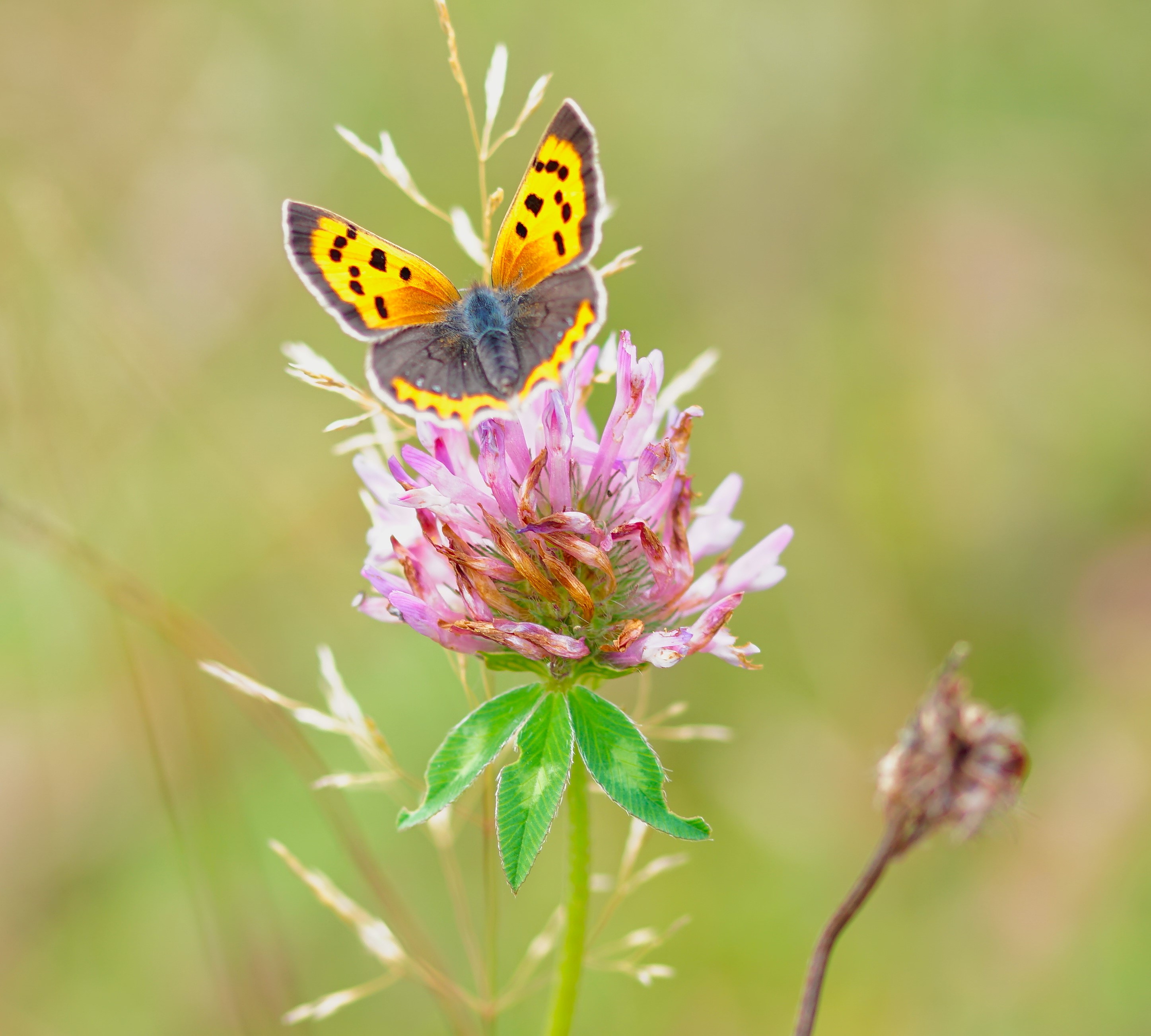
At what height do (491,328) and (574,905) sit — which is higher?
(491,328)

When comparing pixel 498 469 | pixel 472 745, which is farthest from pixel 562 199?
pixel 472 745

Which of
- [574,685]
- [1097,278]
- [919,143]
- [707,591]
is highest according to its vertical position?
[919,143]

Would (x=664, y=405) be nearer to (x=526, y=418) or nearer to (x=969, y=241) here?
(x=526, y=418)

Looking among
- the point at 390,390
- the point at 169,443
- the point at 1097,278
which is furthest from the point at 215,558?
the point at 1097,278

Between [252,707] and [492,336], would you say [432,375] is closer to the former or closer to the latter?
[492,336]

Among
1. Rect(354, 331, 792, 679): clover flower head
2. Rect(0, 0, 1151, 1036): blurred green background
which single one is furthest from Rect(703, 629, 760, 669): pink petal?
Rect(0, 0, 1151, 1036): blurred green background

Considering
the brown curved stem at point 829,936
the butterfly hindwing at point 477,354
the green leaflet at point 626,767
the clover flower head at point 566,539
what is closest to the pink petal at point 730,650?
the clover flower head at point 566,539
